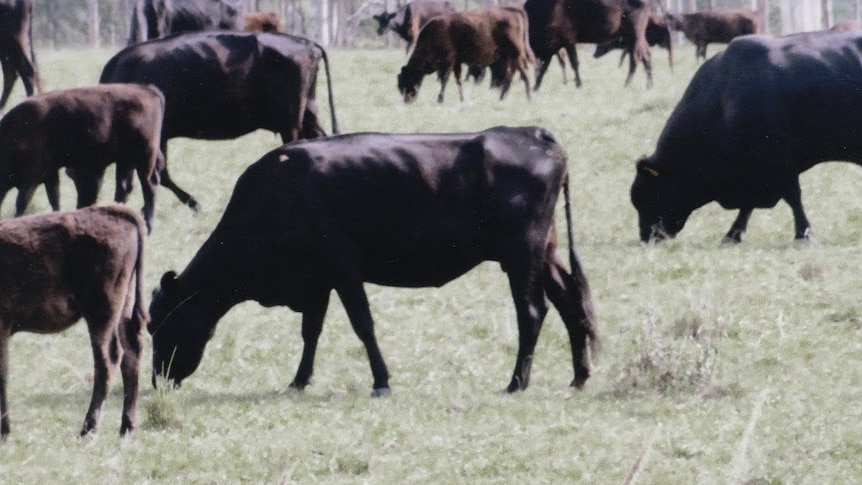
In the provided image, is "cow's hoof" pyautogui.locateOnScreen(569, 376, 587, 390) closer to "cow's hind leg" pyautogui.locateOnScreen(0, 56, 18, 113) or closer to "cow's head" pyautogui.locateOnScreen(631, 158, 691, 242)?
"cow's head" pyautogui.locateOnScreen(631, 158, 691, 242)

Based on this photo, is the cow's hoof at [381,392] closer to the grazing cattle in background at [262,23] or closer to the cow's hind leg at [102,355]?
the cow's hind leg at [102,355]

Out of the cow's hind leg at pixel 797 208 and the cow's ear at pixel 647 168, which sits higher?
the cow's ear at pixel 647 168

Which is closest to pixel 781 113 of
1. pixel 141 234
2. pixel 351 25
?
pixel 141 234

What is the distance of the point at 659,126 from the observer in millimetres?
19641

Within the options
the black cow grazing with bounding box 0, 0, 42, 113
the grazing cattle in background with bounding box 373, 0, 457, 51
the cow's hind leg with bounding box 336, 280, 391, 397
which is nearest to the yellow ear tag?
the cow's hind leg with bounding box 336, 280, 391, 397

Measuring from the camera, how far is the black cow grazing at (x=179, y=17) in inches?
842

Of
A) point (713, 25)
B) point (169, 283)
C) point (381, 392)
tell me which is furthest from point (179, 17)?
point (713, 25)

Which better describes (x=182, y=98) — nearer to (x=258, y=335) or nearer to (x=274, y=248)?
(x=258, y=335)

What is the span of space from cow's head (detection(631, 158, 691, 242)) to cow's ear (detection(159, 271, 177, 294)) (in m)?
5.57

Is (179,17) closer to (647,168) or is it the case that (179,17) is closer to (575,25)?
(575,25)

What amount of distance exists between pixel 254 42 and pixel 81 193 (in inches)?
99.7

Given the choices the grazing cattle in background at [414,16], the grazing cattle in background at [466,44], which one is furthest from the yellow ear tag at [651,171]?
the grazing cattle in background at [414,16]

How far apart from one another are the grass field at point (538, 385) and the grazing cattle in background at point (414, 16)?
66.5 feet

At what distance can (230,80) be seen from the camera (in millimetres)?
16516
